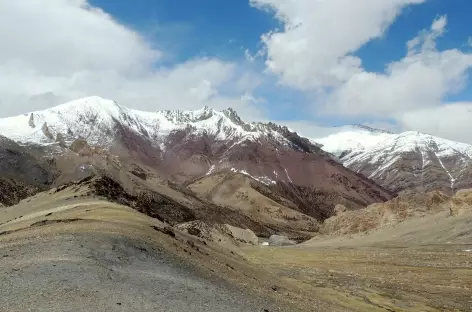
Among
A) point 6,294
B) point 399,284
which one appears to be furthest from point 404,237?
point 6,294

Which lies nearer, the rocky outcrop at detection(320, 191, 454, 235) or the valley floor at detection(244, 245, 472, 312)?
the valley floor at detection(244, 245, 472, 312)

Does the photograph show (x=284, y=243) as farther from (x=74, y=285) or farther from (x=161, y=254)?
(x=74, y=285)

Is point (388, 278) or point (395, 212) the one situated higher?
point (395, 212)

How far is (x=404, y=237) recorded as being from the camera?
120 metres

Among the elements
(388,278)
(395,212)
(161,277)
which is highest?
(395,212)

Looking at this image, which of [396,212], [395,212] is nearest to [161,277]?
[396,212]

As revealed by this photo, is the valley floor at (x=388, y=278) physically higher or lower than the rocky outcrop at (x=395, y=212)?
lower

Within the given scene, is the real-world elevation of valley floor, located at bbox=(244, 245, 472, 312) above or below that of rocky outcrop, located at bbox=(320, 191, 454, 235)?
below

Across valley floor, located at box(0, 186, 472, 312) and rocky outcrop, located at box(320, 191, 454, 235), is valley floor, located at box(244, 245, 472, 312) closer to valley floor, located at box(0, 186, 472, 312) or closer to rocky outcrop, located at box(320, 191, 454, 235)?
valley floor, located at box(0, 186, 472, 312)

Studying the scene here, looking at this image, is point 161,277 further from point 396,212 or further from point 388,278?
point 396,212

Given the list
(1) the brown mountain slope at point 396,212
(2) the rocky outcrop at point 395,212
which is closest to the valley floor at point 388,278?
(1) the brown mountain slope at point 396,212

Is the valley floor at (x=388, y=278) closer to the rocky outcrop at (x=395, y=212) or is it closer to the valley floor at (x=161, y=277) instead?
the valley floor at (x=161, y=277)

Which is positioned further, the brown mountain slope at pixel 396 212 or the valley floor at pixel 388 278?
the brown mountain slope at pixel 396 212

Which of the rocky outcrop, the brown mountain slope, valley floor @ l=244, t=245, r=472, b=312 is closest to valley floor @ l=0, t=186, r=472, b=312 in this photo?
valley floor @ l=244, t=245, r=472, b=312
